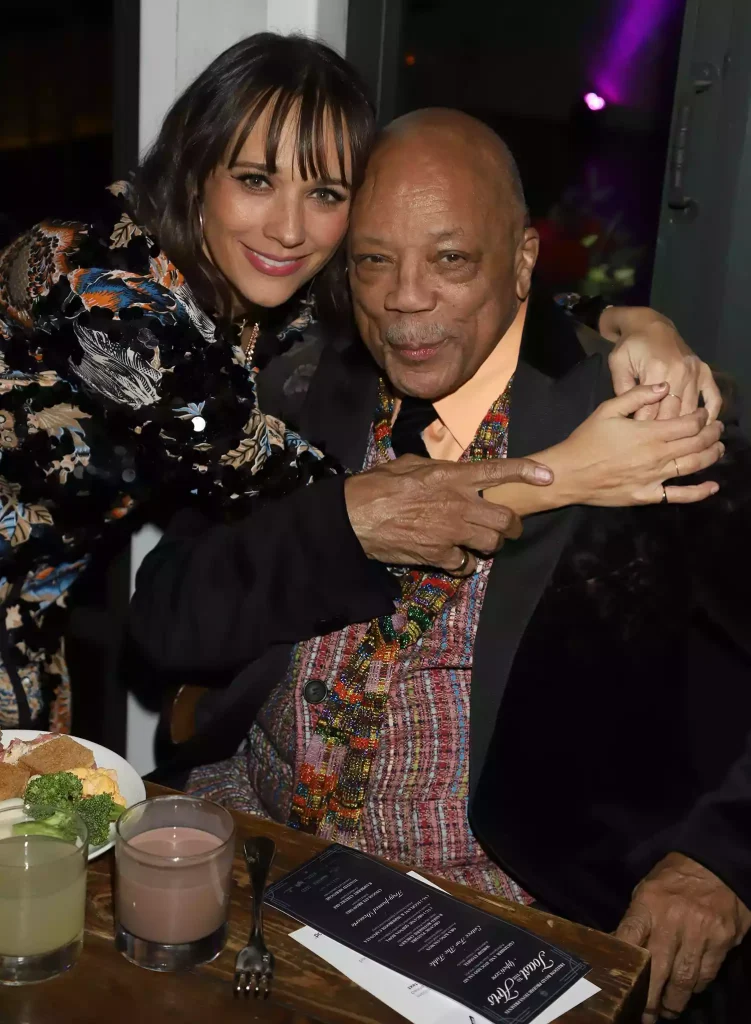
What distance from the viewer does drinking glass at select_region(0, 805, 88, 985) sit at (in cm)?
107

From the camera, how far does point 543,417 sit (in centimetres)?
175

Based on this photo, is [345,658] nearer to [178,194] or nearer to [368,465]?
[368,465]

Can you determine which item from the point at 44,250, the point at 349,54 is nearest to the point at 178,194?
the point at 44,250

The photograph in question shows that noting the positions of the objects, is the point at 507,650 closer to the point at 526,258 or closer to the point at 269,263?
the point at 526,258

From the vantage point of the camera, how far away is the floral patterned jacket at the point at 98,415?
1605 mm

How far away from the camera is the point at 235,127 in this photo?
176cm

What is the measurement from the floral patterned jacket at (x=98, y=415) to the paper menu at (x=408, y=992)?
0.81m

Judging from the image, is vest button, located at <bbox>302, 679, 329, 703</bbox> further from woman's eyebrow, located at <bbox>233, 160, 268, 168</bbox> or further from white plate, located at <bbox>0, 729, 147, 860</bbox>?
woman's eyebrow, located at <bbox>233, 160, 268, 168</bbox>

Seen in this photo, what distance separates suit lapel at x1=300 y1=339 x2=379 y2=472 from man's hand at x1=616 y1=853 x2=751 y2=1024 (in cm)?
86

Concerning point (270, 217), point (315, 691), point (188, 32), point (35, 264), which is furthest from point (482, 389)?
point (188, 32)

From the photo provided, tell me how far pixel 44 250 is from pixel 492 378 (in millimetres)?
779

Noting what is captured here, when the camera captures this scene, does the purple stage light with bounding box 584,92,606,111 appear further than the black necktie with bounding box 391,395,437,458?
Yes

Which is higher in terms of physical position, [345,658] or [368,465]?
[368,465]

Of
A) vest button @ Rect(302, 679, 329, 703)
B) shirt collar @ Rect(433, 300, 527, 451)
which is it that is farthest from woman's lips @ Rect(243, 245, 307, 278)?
vest button @ Rect(302, 679, 329, 703)
